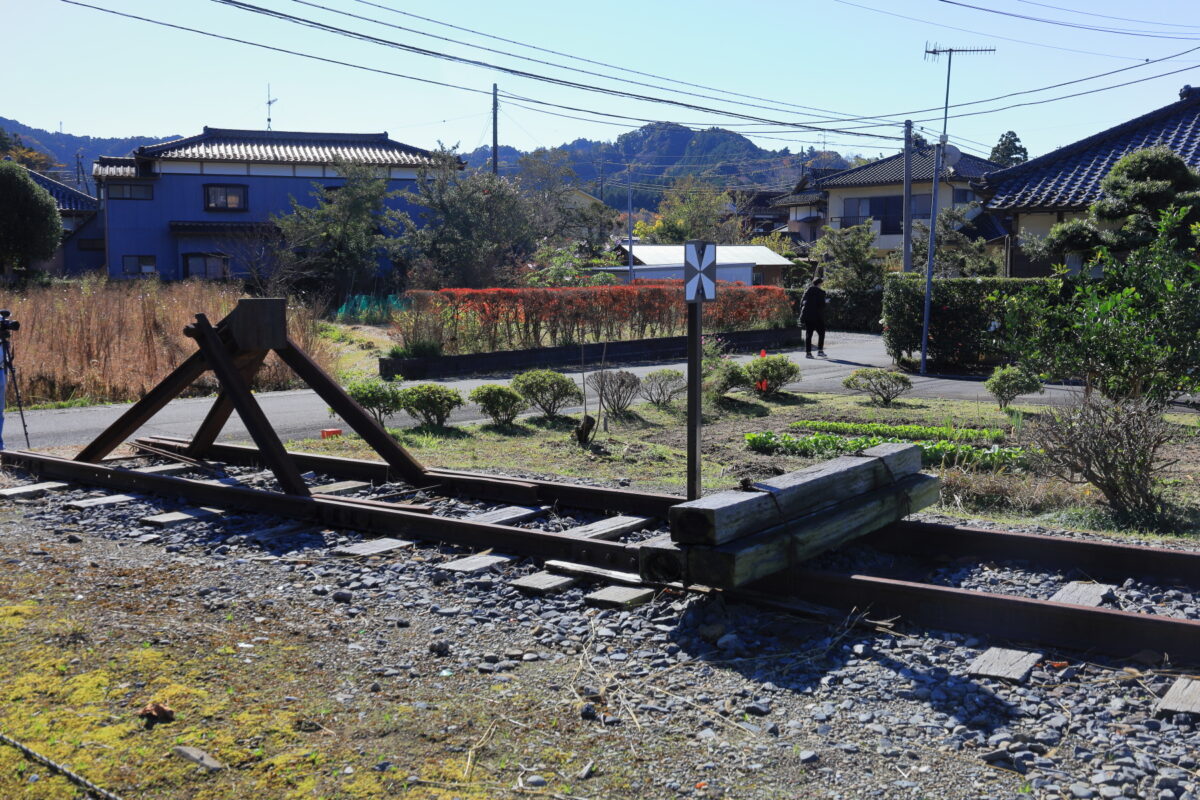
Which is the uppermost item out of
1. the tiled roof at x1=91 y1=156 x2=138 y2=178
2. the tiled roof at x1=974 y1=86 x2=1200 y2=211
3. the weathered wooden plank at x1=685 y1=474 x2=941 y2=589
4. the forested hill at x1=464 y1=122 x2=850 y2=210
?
the forested hill at x1=464 y1=122 x2=850 y2=210

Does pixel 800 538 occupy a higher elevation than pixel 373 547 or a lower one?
higher

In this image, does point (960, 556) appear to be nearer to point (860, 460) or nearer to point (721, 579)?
point (860, 460)

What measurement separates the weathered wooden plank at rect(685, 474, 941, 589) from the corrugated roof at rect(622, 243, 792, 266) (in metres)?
34.4

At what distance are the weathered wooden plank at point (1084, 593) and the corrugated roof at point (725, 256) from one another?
1388 inches

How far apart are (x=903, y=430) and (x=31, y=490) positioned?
8.58m

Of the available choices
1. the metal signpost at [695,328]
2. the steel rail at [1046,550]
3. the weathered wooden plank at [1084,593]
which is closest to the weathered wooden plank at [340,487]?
the metal signpost at [695,328]

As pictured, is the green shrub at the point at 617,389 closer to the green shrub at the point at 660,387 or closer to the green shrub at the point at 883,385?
the green shrub at the point at 660,387

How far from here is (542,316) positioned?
2195 centimetres

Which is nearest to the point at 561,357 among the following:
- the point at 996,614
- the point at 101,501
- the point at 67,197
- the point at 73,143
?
the point at 101,501

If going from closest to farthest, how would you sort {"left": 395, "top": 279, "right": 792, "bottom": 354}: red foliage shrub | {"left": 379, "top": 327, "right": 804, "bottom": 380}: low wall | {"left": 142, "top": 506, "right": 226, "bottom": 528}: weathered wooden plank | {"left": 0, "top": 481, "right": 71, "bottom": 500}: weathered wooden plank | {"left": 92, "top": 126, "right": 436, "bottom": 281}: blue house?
{"left": 142, "top": 506, "right": 226, "bottom": 528}: weathered wooden plank → {"left": 0, "top": 481, "right": 71, "bottom": 500}: weathered wooden plank → {"left": 379, "top": 327, "right": 804, "bottom": 380}: low wall → {"left": 395, "top": 279, "right": 792, "bottom": 354}: red foliage shrub → {"left": 92, "top": 126, "right": 436, "bottom": 281}: blue house

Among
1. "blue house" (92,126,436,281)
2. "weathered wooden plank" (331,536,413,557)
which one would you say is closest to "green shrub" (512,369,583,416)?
"weathered wooden plank" (331,536,413,557)

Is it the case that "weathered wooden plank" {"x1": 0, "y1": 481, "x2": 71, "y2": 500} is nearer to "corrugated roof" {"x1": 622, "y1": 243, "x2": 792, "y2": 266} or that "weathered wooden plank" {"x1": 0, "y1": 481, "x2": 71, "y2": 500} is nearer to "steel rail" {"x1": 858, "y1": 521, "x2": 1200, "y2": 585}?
"steel rail" {"x1": 858, "y1": 521, "x2": 1200, "y2": 585}

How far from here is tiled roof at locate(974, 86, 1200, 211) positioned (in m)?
22.0

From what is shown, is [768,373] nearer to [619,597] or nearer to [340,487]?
[340,487]
